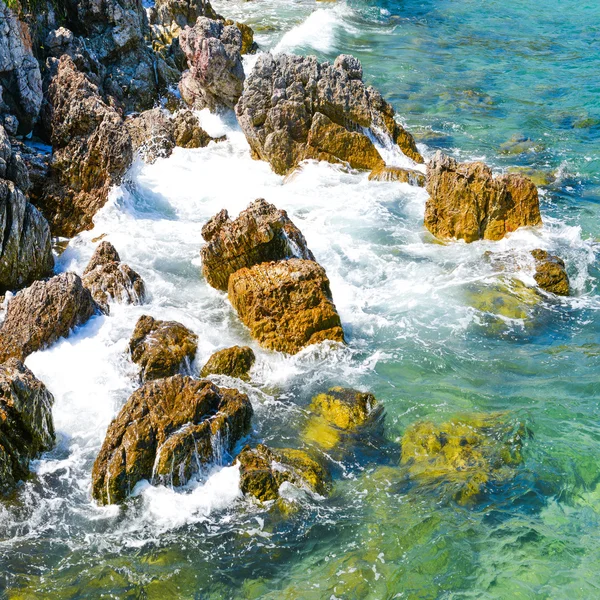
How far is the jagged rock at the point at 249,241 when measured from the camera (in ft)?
54.0

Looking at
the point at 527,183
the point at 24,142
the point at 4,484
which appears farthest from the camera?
the point at 24,142

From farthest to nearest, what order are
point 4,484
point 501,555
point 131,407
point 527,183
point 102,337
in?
1. point 527,183
2. point 102,337
3. point 131,407
4. point 4,484
5. point 501,555

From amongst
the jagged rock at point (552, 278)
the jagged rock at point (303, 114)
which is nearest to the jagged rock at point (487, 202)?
the jagged rock at point (552, 278)

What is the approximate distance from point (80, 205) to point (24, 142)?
3.14 metres

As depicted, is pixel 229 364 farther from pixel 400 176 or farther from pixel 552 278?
pixel 400 176

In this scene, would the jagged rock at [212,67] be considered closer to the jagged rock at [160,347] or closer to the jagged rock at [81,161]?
the jagged rock at [81,161]

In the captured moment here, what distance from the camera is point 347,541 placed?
34.1 feet

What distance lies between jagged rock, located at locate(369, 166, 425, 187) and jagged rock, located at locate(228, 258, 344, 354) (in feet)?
27.5

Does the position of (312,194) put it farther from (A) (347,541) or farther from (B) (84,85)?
(A) (347,541)

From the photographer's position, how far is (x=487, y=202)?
19.2 m

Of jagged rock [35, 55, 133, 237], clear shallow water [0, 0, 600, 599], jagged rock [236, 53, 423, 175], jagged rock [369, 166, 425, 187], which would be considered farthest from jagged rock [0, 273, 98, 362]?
jagged rock [369, 166, 425, 187]

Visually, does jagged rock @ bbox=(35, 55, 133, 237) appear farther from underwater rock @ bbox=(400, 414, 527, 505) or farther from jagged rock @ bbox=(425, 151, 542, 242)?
underwater rock @ bbox=(400, 414, 527, 505)

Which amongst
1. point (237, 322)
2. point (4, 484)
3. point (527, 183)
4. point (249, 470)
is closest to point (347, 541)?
point (249, 470)

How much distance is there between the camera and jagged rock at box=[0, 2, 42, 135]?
65.6 ft
